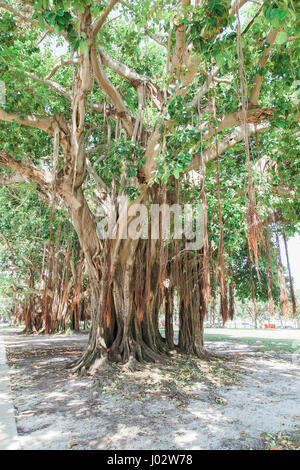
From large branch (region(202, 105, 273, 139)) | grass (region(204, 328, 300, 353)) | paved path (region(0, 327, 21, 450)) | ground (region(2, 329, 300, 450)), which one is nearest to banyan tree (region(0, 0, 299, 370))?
large branch (region(202, 105, 273, 139))

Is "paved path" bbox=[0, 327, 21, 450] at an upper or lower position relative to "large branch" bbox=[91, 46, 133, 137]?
lower

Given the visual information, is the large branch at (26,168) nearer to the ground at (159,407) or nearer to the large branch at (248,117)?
the large branch at (248,117)

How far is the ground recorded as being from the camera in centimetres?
235

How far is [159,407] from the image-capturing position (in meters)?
3.13

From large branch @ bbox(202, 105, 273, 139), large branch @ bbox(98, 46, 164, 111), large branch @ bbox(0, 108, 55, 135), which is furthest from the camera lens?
large branch @ bbox(98, 46, 164, 111)

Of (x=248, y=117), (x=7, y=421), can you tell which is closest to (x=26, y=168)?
(x=248, y=117)

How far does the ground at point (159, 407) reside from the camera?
2346 mm

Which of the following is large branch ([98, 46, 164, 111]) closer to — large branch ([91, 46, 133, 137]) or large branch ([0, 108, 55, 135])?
large branch ([91, 46, 133, 137])
